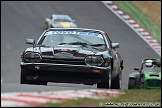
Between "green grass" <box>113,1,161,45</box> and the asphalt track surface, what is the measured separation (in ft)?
3.37

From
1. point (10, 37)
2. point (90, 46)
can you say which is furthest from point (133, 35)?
point (90, 46)

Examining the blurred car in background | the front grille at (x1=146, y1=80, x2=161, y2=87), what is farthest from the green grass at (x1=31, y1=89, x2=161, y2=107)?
the blurred car in background

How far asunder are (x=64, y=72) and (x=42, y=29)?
2526 centimetres

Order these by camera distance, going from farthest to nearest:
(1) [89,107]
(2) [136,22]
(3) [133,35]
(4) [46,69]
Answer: (2) [136,22]
(3) [133,35]
(4) [46,69]
(1) [89,107]

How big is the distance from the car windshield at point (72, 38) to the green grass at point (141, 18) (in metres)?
21.1

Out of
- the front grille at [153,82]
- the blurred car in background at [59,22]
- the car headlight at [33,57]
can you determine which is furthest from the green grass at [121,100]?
the blurred car in background at [59,22]

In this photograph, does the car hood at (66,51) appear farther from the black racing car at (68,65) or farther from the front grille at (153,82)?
the front grille at (153,82)

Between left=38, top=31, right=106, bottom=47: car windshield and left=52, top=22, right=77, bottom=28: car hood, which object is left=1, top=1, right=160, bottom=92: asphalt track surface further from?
left=38, top=31, right=106, bottom=47: car windshield

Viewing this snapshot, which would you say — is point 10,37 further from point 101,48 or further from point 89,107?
point 89,107

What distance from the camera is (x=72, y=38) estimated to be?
12.9m

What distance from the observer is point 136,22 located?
38031 millimetres

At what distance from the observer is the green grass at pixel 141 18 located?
119ft

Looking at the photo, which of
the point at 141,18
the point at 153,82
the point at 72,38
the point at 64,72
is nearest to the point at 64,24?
the point at 141,18

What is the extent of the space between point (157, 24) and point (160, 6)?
4.56 meters
